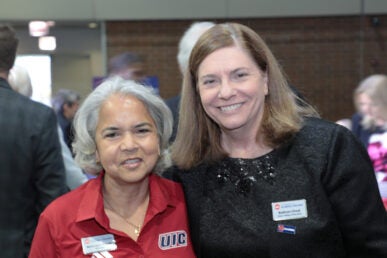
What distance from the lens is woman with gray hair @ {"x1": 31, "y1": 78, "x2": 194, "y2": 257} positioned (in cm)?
215

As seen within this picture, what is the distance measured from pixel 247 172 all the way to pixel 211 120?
29cm

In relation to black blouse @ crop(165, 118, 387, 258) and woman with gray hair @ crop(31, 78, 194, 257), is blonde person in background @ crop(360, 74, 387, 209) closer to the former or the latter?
black blouse @ crop(165, 118, 387, 258)

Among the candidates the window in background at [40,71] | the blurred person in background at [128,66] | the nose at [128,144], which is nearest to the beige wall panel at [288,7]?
the window in background at [40,71]

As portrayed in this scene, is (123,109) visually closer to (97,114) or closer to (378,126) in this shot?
(97,114)

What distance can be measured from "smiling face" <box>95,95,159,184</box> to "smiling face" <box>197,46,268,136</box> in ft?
0.88

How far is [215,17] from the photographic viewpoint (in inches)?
394

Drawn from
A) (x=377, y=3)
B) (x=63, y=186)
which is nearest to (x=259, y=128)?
(x=63, y=186)

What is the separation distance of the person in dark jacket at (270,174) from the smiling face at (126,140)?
0.23 m

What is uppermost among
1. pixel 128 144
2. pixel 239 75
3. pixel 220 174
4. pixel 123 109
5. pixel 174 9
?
pixel 174 9

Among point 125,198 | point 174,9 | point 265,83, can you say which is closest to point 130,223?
point 125,198

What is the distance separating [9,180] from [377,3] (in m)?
8.87

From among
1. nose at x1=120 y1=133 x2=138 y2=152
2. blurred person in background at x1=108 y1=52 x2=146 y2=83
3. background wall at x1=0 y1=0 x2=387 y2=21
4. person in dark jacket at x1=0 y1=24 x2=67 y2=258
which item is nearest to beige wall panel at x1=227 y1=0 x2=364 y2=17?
background wall at x1=0 y1=0 x2=387 y2=21

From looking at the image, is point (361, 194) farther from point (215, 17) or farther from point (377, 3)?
point (377, 3)

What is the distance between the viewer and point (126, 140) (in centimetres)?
214
